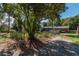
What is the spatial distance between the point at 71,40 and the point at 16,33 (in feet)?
2.26

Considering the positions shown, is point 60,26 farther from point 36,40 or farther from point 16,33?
point 16,33

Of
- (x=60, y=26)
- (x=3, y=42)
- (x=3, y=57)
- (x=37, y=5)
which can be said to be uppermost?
(x=37, y=5)

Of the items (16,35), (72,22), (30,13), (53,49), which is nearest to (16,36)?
(16,35)

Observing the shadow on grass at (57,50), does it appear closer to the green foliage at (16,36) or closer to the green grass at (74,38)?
the green grass at (74,38)

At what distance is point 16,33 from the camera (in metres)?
2.91

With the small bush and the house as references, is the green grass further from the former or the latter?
the small bush

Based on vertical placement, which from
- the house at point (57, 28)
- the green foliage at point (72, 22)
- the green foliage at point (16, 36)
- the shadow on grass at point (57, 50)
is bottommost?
the shadow on grass at point (57, 50)

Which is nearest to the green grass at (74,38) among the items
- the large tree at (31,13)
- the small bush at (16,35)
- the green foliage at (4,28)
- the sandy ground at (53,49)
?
the sandy ground at (53,49)

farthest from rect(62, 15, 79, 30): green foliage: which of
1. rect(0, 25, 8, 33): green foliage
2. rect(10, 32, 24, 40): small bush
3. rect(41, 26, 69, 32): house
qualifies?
rect(0, 25, 8, 33): green foliage

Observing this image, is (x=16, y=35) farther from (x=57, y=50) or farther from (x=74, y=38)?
(x=74, y=38)

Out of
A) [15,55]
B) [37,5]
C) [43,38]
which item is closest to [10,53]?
[15,55]

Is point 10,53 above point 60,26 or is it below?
below

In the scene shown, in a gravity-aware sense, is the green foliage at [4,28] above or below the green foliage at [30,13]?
below

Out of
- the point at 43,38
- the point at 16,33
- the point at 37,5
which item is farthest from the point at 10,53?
the point at 37,5
